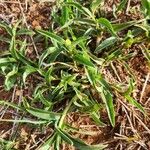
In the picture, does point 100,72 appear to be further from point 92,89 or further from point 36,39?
point 36,39

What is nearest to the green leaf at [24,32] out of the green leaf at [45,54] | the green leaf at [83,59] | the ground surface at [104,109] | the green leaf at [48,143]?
the ground surface at [104,109]

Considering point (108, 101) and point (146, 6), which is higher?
point (146, 6)

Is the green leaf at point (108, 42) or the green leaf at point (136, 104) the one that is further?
the green leaf at point (108, 42)

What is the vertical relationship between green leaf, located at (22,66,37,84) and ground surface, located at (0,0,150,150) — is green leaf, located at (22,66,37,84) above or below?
above

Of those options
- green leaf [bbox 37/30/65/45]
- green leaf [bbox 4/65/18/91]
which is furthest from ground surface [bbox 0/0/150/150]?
green leaf [bbox 37/30/65/45]

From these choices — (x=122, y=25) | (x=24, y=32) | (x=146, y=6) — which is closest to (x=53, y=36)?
(x=24, y=32)

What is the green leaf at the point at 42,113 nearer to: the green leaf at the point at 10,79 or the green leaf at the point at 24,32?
the green leaf at the point at 10,79

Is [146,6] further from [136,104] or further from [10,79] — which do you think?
[10,79]

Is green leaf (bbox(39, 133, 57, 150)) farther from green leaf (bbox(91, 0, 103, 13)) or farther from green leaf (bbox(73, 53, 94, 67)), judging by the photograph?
green leaf (bbox(91, 0, 103, 13))
